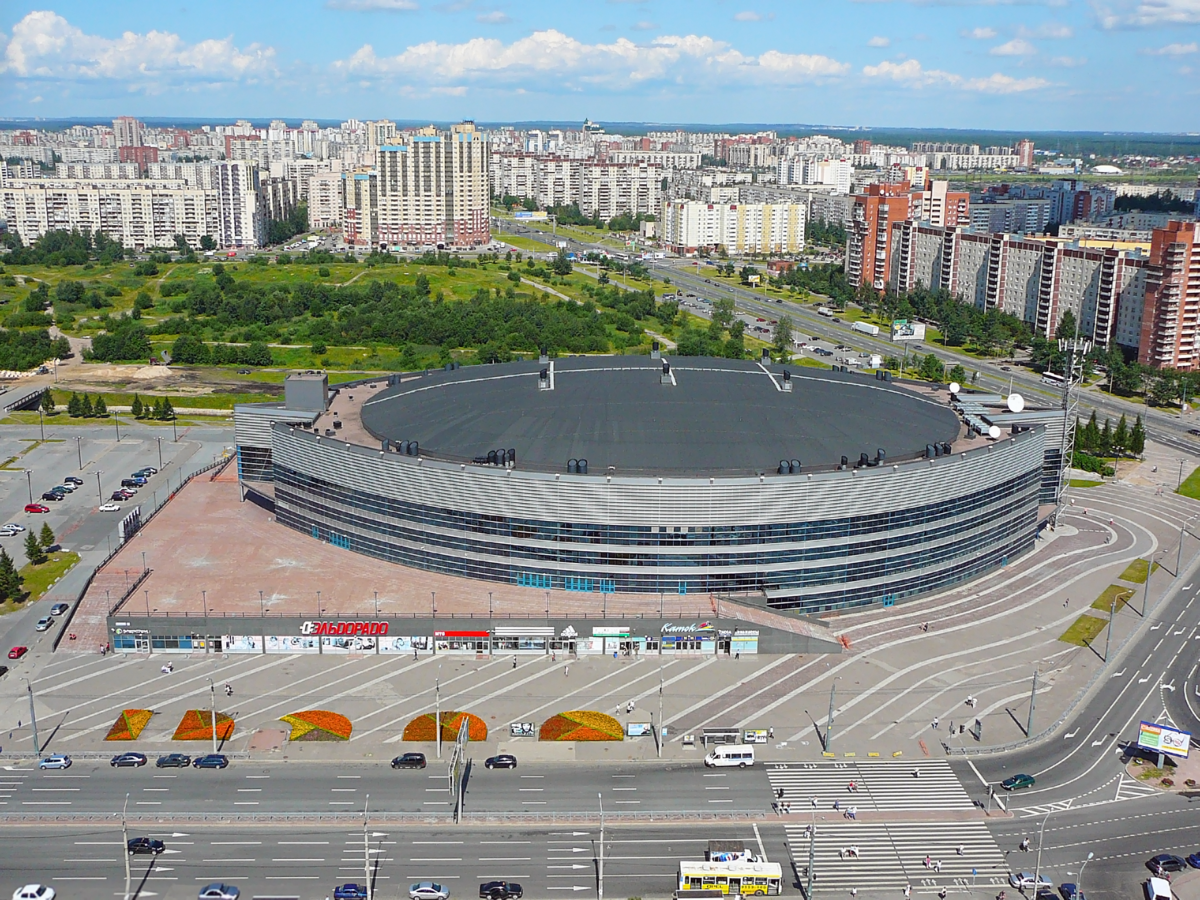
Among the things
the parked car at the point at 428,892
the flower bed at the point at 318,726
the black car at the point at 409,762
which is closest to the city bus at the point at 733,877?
the parked car at the point at 428,892

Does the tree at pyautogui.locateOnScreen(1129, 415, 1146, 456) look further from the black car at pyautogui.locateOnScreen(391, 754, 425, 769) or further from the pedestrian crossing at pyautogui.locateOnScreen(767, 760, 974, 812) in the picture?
the black car at pyautogui.locateOnScreen(391, 754, 425, 769)

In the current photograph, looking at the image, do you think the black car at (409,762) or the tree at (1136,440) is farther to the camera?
the tree at (1136,440)

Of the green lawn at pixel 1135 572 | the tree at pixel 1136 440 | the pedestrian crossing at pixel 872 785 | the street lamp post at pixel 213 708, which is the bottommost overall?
the pedestrian crossing at pixel 872 785

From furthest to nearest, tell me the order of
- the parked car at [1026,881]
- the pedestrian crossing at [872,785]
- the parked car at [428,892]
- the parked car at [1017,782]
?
1. the parked car at [1017,782]
2. the pedestrian crossing at [872,785]
3. the parked car at [1026,881]
4. the parked car at [428,892]

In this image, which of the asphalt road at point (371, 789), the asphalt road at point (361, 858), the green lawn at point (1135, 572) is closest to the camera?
the asphalt road at point (361, 858)

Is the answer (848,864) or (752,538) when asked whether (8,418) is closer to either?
(752,538)

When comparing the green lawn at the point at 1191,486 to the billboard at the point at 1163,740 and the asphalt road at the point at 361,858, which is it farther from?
the asphalt road at the point at 361,858
